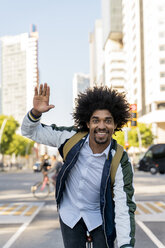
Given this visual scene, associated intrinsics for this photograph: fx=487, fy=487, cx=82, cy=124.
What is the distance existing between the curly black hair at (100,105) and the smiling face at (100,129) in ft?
0.24

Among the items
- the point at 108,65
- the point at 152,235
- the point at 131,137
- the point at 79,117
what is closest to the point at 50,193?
the point at 152,235

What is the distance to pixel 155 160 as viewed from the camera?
45.8m

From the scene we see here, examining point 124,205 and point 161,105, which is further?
point 161,105

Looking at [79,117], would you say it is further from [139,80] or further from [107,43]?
[107,43]

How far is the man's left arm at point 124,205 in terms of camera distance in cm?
338

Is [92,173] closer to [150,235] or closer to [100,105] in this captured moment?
[100,105]

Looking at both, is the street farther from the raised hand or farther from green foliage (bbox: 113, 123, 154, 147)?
green foliage (bbox: 113, 123, 154, 147)

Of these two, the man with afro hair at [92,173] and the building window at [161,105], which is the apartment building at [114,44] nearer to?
the building window at [161,105]

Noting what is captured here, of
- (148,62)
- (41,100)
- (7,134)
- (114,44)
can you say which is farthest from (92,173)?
(114,44)

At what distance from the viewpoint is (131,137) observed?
7975cm

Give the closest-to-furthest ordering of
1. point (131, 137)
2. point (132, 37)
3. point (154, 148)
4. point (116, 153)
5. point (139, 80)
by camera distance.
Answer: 1. point (116, 153)
2. point (154, 148)
3. point (131, 137)
4. point (139, 80)
5. point (132, 37)

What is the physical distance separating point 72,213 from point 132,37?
372ft

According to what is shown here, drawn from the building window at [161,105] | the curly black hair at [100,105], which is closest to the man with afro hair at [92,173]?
the curly black hair at [100,105]

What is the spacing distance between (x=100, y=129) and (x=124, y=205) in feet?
1.91
